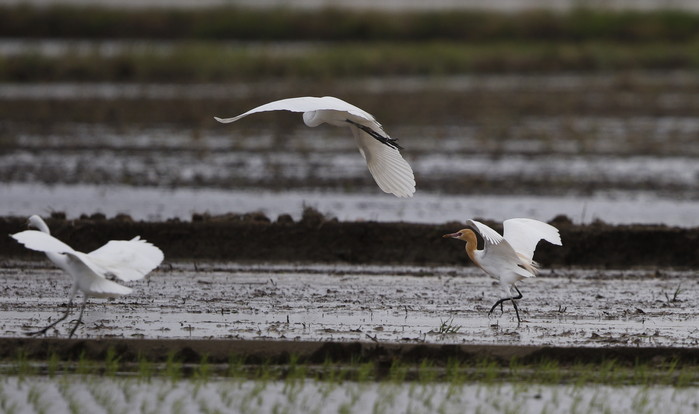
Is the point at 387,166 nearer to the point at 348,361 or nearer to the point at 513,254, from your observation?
the point at 513,254

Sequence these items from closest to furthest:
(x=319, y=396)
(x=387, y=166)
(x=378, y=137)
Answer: (x=319, y=396) → (x=378, y=137) → (x=387, y=166)

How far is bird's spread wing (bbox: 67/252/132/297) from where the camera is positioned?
6.82 metres

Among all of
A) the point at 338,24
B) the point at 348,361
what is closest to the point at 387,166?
the point at 348,361

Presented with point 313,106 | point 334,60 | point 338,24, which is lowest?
point 313,106

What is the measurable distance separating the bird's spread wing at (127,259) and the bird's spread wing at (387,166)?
6.96 feet

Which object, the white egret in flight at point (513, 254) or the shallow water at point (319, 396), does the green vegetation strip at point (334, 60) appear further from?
the shallow water at point (319, 396)

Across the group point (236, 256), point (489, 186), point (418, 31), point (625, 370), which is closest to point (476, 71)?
point (418, 31)

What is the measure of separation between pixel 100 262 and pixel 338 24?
27.3 meters

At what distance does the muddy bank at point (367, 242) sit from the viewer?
1028cm

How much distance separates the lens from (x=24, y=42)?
3034cm

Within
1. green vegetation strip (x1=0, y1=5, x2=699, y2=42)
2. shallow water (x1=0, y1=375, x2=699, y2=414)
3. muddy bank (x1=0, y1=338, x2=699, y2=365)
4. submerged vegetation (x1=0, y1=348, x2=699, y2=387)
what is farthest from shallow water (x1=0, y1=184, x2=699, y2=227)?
green vegetation strip (x1=0, y1=5, x2=699, y2=42)

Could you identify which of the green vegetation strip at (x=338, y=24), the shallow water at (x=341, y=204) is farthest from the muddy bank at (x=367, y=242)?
the green vegetation strip at (x=338, y=24)

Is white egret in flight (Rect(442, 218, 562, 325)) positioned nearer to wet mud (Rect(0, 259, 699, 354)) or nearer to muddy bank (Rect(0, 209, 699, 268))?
wet mud (Rect(0, 259, 699, 354))

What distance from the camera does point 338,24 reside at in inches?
1321
